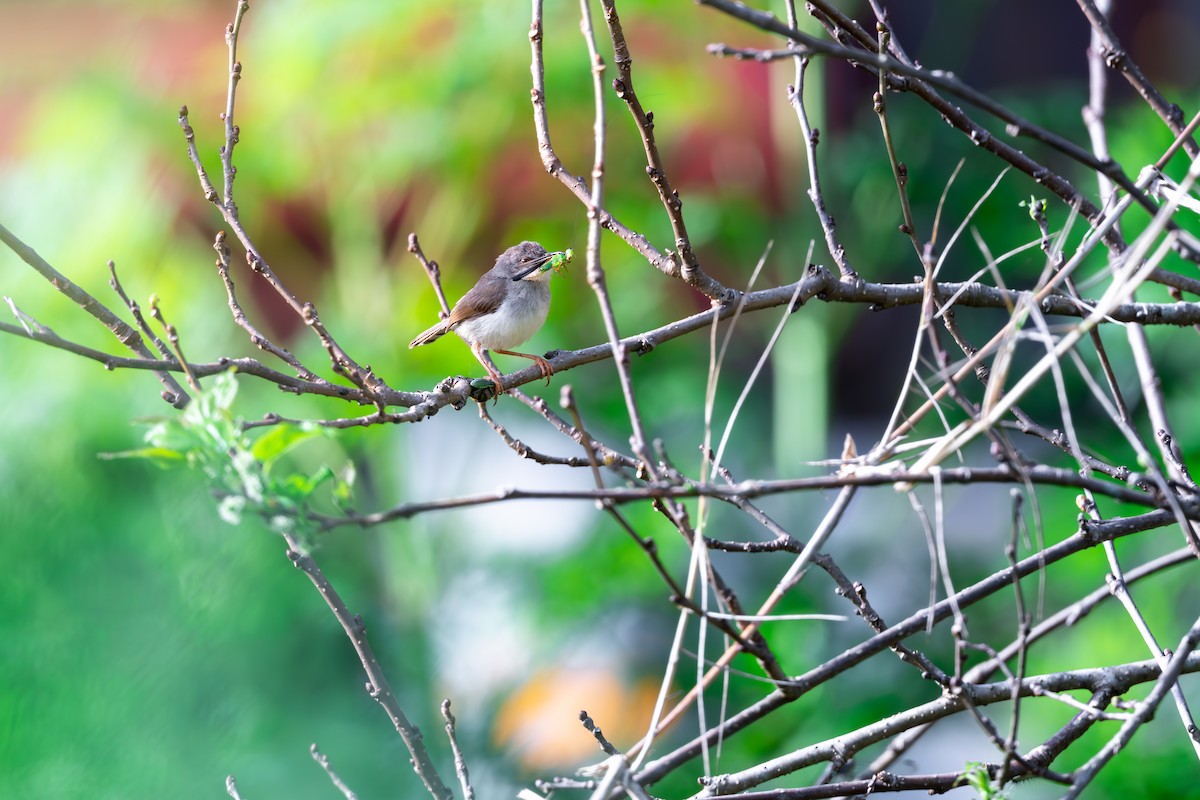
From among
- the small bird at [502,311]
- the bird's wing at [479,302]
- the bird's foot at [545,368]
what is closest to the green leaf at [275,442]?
the bird's foot at [545,368]

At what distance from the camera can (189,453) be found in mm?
1085

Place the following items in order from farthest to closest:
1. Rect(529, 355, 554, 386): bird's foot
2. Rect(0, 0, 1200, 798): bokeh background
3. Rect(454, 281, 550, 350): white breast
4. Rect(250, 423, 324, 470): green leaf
A: Rect(0, 0, 1200, 798): bokeh background → Rect(454, 281, 550, 350): white breast → Rect(529, 355, 554, 386): bird's foot → Rect(250, 423, 324, 470): green leaf

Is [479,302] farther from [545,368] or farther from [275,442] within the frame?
[275,442]

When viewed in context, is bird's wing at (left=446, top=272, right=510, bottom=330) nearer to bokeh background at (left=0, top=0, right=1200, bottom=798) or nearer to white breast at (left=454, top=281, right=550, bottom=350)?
white breast at (left=454, top=281, right=550, bottom=350)

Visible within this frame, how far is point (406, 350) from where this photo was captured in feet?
14.4

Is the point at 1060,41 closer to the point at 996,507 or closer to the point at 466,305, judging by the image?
the point at 996,507

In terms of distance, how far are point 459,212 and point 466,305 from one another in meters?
1.89

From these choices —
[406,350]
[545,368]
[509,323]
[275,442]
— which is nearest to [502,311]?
[509,323]

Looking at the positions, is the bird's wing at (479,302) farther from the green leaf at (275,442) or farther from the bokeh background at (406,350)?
the green leaf at (275,442)

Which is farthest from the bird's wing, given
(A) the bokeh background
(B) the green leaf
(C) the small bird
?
(B) the green leaf

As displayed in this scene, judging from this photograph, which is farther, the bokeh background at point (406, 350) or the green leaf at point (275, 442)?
the bokeh background at point (406, 350)

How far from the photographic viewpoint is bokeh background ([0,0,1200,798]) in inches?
135

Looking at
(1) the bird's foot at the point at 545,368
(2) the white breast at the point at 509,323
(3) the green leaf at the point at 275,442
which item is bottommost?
(3) the green leaf at the point at 275,442

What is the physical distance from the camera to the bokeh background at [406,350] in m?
3.42
